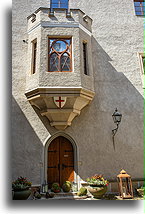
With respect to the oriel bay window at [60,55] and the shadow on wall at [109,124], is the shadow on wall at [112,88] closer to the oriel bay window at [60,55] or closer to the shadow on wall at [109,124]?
the shadow on wall at [109,124]

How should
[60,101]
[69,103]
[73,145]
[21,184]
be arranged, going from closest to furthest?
[21,184] < [60,101] < [69,103] < [73,145]

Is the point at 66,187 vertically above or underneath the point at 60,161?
underneath

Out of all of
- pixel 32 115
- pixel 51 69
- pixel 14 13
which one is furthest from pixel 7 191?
pixel 14 13

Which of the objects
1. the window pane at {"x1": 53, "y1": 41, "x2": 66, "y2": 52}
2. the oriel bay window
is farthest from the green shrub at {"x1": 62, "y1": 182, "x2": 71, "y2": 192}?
the window pane at {"x1": 53, "y1": 41, "x2": 66, "y2": 52}

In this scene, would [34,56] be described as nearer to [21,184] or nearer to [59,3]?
[59,3]

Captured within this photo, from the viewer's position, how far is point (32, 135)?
737cm

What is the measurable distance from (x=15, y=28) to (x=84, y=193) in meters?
7.39

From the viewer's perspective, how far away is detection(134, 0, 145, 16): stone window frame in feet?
32.3

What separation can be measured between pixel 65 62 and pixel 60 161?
371 centimetres

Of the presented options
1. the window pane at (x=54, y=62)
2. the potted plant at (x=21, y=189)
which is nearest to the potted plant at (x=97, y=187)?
the potted plant at (x=21, y=189)

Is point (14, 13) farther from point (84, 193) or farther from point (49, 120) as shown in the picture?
point (84, 193)

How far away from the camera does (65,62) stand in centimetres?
720

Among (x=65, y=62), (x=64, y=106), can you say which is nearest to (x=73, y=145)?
(x=64, y=106)

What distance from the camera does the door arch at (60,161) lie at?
23.7 feet
